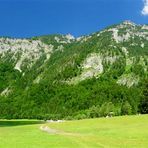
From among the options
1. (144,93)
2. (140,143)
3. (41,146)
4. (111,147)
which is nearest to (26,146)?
(41,146)

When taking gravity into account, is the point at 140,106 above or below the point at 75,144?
above

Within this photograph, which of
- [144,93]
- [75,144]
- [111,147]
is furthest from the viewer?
[144,93]

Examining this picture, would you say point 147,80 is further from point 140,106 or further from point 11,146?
point 11,146

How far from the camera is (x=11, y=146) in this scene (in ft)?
181

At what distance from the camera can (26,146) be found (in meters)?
54.8

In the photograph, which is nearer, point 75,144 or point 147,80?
point 75,144

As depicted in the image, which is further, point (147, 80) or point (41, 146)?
point (147, 80)

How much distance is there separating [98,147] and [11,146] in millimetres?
12134

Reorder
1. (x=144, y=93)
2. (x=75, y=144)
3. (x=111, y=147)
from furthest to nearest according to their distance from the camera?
(x=144, y=93), (x=75, y=144), (x=111, y=147)

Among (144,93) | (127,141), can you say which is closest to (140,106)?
(144,93)

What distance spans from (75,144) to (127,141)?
771 centimetres

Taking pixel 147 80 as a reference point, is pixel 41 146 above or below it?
below

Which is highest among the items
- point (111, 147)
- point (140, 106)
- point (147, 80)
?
point (147, 80)

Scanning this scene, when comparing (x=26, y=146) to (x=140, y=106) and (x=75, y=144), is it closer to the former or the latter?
(x=75, y=144)
